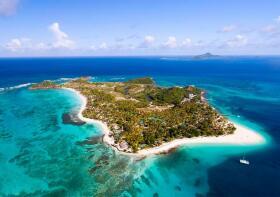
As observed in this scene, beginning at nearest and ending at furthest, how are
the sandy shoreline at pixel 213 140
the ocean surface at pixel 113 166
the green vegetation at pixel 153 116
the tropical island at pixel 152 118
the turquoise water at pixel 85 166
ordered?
the ocean surface at pixel 113 166 < the turquoise water at pixel 85 166 < the sandy shoreline at pixel 213 140 < the tropical island at pixel 152 118 < the green vegetation at pixel 153 116

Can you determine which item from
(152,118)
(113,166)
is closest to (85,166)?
(113,166)

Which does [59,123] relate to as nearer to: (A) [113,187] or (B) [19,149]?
(B) [19,149]

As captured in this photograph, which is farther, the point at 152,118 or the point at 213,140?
the point at 152,118

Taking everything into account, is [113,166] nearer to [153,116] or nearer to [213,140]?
[213,140]

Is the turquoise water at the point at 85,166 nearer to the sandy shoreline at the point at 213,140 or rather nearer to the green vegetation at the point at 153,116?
the sandy shoreline at the point at 213,140

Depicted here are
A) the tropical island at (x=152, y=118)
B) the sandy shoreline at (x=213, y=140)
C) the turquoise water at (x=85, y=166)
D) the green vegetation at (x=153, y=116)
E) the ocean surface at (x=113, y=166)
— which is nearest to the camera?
the ocean surface at (x=113, y=166)

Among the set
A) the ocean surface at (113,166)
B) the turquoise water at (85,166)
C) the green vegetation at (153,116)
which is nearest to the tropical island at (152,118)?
the green vegetation at (153,116)

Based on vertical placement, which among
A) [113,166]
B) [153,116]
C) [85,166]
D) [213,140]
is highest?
[153,116]
